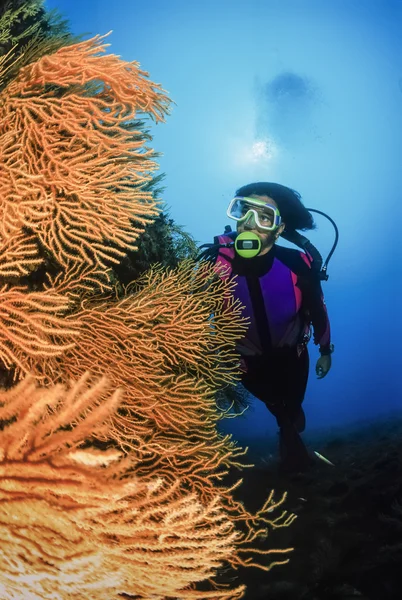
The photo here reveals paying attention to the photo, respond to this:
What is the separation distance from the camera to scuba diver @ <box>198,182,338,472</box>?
6137 mm

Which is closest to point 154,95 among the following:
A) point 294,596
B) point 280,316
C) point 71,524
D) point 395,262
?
point 71,524

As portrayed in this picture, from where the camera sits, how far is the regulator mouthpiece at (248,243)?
5.39 meters

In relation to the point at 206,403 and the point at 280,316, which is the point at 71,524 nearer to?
the point at 206,403

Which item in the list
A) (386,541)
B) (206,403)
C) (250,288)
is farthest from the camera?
(250,288)

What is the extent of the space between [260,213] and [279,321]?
77.1 inches

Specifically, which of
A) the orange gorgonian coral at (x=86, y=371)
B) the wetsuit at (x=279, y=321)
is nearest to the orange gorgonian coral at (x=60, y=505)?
the orange gorgonian coral at (x=86, y=371)

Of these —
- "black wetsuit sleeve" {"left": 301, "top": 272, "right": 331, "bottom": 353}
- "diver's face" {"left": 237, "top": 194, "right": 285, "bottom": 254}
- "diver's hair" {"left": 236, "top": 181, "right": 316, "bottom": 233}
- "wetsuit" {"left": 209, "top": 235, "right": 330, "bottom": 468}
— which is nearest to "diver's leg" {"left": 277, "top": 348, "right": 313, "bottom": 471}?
"wetsuit" {"left": 209, "top": 235, "right": 330, "bottom": 468}

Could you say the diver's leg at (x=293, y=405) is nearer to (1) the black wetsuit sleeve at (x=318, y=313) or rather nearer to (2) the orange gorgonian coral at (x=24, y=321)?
(1) the black wetsuit sleeve at (x=318, y=313)

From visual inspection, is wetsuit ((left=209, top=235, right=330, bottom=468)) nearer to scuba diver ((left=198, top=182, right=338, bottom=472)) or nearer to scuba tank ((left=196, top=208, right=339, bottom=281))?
scuba diver ((left=198, top=182, right=338, bottom=472))

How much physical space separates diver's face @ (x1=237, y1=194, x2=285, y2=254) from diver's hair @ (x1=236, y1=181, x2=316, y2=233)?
12cm

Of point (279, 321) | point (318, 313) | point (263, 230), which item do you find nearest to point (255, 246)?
point (263, 230)

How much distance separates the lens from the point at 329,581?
166 inches

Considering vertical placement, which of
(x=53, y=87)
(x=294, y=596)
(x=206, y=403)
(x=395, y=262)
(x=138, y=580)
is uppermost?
(x=395, y=262)

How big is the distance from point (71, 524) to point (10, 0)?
4497 millimetres
